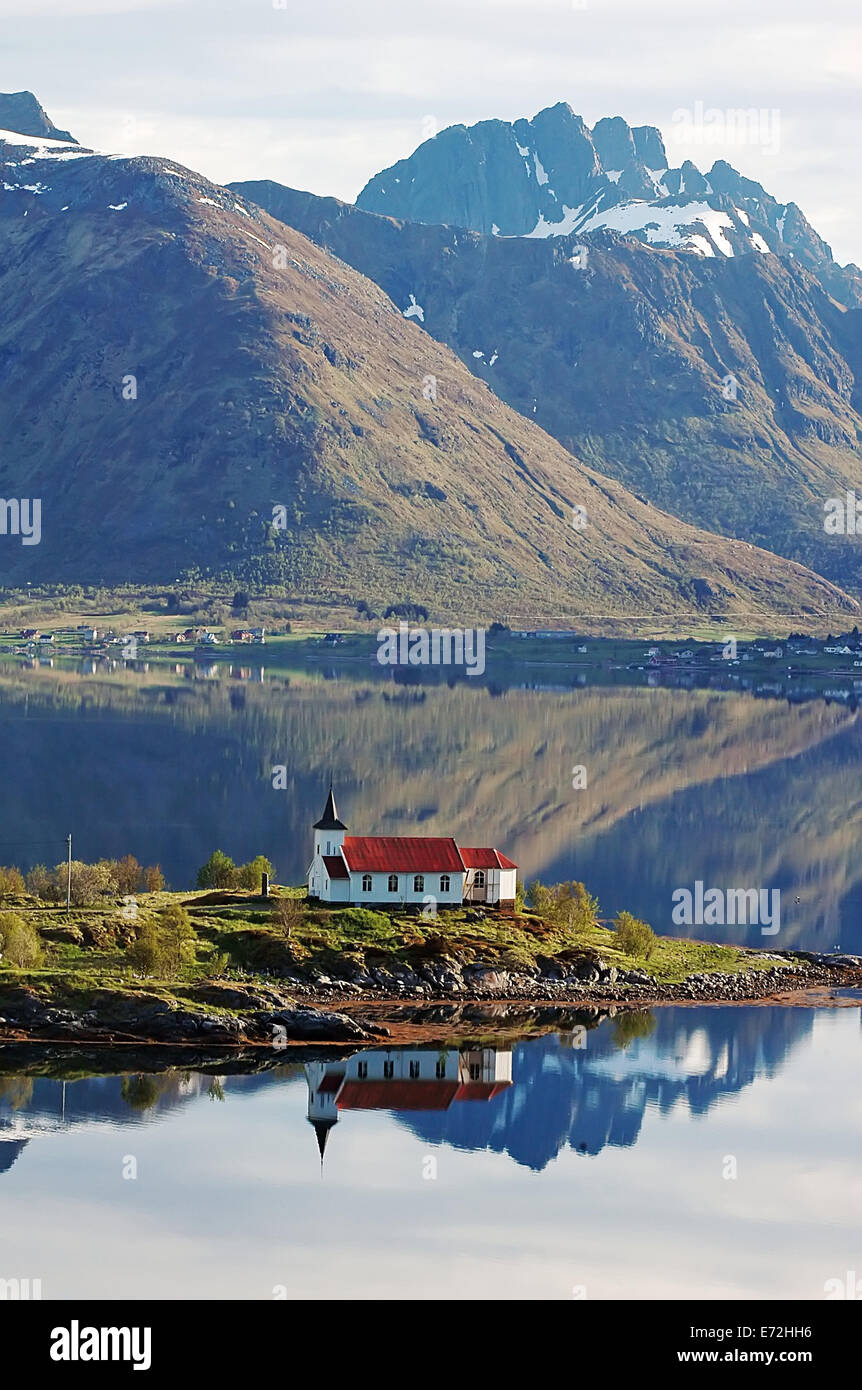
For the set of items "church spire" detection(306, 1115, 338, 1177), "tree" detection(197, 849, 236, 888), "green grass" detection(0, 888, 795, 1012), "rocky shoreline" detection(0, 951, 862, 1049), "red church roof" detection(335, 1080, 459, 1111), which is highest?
"tree" detection(197, 849, 236, 888)

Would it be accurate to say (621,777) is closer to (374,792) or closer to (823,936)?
(374,792)

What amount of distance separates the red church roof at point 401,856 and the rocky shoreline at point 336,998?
4442 mm

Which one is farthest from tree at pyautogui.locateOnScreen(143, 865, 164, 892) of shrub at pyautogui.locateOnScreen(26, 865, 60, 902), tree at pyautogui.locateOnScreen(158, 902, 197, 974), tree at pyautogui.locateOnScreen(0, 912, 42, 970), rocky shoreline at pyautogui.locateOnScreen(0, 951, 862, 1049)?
tree at pyautogui.locateOnScreen(0, 912, 42, 970)

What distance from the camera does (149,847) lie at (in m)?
95.6

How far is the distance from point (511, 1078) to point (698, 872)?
144ft

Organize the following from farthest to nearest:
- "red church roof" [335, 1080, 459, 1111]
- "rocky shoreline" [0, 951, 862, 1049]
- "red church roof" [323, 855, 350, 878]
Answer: "red church roof" [323, 855, 350, 878] → "rocky shoreline" [0, 951, 862, 1049] → "red church roof" [335, 1080, 459, 1111]

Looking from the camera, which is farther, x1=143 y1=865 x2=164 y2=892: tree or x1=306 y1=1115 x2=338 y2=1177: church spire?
x1=143 y1=865 x2=164 y2=892: tree

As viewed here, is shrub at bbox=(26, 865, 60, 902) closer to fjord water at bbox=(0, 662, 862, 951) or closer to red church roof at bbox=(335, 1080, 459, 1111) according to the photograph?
fjord water at bbox=(0, 662, 862, 951)

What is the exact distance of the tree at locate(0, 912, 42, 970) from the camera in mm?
58625

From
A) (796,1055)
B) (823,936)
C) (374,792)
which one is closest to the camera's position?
(796,1055)

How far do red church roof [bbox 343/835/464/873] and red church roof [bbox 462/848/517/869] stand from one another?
2.35ft

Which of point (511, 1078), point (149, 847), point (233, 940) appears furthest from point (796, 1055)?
point (149, 847)

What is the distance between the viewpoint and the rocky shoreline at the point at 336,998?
56.3 m
